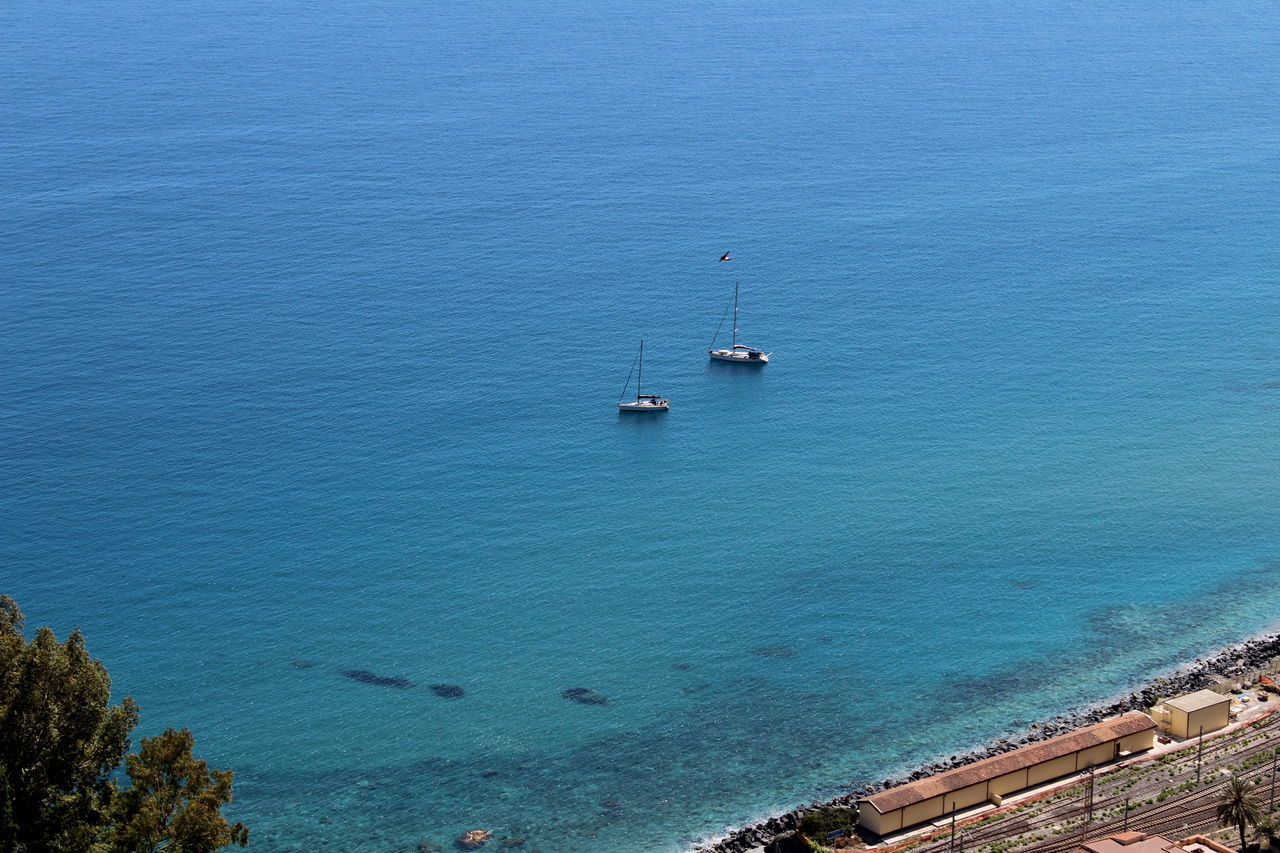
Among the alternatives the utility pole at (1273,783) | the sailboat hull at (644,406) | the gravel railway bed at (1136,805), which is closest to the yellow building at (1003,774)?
the gravel railway bed at (1136,805)

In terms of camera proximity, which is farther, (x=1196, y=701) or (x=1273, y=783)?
(x=1196, y=701)

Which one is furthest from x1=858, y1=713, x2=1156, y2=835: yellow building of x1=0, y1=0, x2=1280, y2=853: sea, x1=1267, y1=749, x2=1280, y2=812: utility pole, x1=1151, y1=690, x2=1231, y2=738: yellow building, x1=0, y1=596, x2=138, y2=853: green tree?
x1=0, y1=596, x2=138, y2=853: green tree

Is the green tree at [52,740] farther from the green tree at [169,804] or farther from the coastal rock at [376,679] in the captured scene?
the coastal rock at [376,679]

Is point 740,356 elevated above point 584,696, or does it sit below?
above

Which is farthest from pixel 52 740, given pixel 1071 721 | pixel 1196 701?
pixel 1196 701

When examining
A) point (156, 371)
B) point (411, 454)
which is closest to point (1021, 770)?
point (411, 454)

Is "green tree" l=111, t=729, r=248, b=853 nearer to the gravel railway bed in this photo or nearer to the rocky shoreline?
the rocky shoreline

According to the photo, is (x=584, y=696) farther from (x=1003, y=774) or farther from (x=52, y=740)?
(x=52, y=740)
